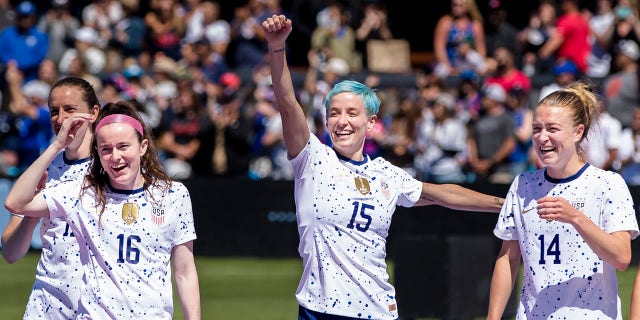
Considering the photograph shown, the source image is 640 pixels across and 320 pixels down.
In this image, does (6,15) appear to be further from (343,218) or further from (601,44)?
(343,218)

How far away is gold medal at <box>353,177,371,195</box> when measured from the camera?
684 centimetres

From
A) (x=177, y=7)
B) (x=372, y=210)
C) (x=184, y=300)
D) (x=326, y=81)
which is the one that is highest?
(x=177, y=7)

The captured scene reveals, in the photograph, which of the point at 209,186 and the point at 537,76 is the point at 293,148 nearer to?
the point at 209,186

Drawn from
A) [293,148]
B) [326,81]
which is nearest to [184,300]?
[293,148]

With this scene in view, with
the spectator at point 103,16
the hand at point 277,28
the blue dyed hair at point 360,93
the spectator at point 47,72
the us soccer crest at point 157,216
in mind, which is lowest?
the us soccer crest at point 157,216

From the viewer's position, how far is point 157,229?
6461 millimetres

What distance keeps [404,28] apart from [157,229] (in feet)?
57.1

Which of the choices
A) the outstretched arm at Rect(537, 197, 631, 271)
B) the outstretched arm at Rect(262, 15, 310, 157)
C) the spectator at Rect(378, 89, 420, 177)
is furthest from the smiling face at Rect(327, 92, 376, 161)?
the spectator at Rect(378, 89, 420, 177)

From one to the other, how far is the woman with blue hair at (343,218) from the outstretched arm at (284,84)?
0.06 metres

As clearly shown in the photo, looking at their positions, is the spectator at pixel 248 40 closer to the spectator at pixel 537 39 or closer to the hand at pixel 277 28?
the spectator at pixel 537 39

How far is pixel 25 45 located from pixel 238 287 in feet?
22.1

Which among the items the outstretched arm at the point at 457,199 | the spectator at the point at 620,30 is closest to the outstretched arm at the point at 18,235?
the outstretched arm at the point at 457,199

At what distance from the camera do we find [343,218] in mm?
6758

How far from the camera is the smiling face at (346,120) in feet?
22.4
